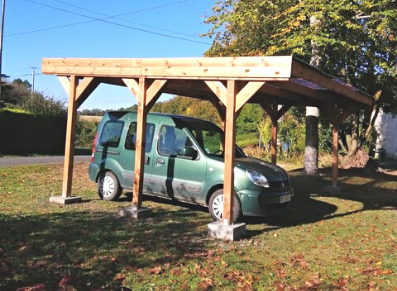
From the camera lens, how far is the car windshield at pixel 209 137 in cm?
784

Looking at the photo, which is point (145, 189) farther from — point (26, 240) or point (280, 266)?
point (280, 266)

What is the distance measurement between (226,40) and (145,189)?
9.34m

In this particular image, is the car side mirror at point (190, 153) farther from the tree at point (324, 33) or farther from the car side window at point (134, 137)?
the tree at point (324, 33)

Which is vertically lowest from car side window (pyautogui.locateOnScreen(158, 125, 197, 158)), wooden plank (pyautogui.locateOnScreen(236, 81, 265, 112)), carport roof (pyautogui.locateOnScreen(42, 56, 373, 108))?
car side window (pyautogui.locateOnScreen(158, 125, 197, 158))

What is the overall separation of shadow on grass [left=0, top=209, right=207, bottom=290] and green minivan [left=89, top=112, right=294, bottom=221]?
0.66 meters

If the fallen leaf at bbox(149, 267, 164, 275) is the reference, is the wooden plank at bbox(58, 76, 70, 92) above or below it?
above

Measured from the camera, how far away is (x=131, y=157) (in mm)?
8375

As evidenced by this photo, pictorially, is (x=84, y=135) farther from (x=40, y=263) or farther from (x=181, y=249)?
(x=40, y=263)

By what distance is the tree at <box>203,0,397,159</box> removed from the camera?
11.2 meters

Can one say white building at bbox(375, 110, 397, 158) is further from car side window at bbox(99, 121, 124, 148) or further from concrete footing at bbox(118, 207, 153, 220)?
concrete footing at bbox(118, 207, 153, 220)

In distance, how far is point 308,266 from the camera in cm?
526

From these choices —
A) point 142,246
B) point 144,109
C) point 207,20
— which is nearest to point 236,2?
point 207,20

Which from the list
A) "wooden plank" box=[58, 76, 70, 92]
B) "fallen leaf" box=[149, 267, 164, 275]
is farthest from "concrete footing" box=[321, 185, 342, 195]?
"fallen leaf" box=[149, 267, 164, 275]

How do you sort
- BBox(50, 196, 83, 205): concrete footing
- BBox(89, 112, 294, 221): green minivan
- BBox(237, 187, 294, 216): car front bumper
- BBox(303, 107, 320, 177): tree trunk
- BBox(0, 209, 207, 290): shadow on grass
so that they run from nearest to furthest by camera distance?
BBox(0, 209, 207, 290): shadow on grass
BBox(237, 187, 294, 216): car front bumper
BBox(89, 112, 294, 221): green minivan
BBox(50, 196, 83, 205): concrete footing
BBox(303, 107, 320, 177): tree trunk
